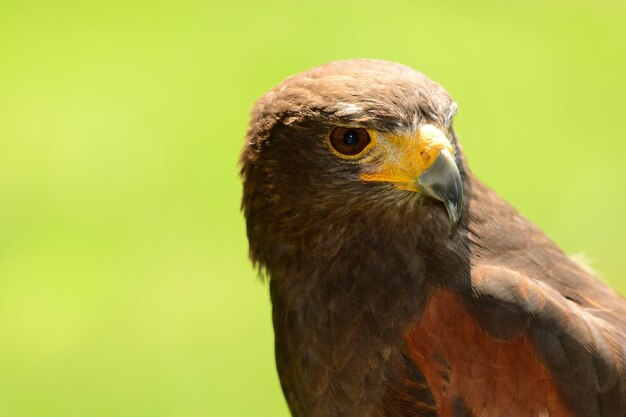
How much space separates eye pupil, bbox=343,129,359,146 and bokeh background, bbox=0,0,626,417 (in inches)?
119

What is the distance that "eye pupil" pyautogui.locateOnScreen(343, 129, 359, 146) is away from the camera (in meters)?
3.34

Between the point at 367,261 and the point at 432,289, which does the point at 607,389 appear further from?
the point at 367,261

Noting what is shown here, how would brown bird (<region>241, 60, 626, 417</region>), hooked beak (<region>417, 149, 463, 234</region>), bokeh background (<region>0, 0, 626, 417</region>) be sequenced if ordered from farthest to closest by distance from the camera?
bokeh background (<region>0, 0, 626, 417</region>), brown bird (<region>241, 60, 626, 417</region>), hooked beak (<region>417, 149, 463, 234</region>)

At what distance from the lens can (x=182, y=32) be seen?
9.54 metres

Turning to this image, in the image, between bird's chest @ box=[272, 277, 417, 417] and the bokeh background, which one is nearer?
bird's chest @ box=[272, 277, 417, 417]

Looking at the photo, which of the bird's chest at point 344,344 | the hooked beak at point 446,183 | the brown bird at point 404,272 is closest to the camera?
the hooked beak at point 446,183

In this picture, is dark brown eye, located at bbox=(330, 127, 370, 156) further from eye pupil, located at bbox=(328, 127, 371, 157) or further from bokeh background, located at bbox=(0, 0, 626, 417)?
bokeh background, located at bbox=(0, 0, 626, 417)

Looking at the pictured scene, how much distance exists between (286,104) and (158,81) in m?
5.68

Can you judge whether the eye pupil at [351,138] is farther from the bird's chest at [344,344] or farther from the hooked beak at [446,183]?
the bird's chest at [344,344]

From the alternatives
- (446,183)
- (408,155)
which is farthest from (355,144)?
(446,183)

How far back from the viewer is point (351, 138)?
132 inches

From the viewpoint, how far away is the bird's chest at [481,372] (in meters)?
3.34

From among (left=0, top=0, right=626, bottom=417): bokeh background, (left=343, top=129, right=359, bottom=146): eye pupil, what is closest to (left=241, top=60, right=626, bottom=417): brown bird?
(left=343, top=129, right=359, bottom=146): eye pupil

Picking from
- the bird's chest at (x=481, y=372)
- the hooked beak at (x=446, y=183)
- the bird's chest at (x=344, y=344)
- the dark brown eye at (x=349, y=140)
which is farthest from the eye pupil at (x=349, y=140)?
the bird's chest at (x=481, y=372)
